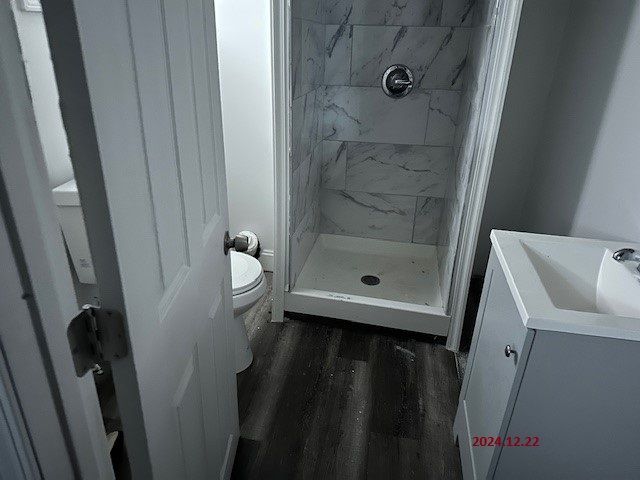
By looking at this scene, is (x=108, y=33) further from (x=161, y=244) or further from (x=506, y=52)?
(x=506, y=52)

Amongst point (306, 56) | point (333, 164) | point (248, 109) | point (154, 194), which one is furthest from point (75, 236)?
point (333, 164)

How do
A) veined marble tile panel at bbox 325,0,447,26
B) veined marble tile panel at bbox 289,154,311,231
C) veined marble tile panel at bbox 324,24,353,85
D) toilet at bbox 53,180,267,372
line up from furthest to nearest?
veined marble tile panel at bbox 324,24,353,85 → veined marble tile panel at bbox 325,0,447,26 → veined marble tile panel at bbox 289,154,311,231 → toilet at bbox 53,180,267,372

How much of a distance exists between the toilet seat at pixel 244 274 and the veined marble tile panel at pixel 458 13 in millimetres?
1726

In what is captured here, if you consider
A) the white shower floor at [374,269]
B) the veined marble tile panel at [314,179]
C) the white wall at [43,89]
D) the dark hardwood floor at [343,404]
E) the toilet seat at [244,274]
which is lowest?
the dark hardwood floor at [343,404]

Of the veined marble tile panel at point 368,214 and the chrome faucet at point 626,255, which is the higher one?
the chrome faucet at point 626,255

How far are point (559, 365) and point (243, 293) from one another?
3.95 ft

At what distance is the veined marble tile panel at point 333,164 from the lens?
2855 millimetres

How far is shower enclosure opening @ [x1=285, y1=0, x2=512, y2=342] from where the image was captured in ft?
7.31

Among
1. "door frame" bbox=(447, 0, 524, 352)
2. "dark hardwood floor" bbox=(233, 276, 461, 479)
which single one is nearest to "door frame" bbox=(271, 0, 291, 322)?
"dark hardwood floor" bbox=(233, 276, 461, 479)

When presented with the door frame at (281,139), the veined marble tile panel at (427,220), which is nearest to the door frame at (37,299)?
the door frame at (281,139)

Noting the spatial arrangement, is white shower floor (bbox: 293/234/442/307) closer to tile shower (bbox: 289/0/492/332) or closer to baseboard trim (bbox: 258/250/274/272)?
tile shower (bbox: 289/0/492/332)

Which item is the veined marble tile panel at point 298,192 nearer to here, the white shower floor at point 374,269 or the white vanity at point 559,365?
the white shower floor at point 374,269

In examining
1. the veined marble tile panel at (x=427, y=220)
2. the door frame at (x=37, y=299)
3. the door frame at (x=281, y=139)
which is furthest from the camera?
the veined marble tile panel at (x=427, y=220)

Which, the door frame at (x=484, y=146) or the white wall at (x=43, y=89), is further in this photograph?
the door frame at (x=484, y=146)
